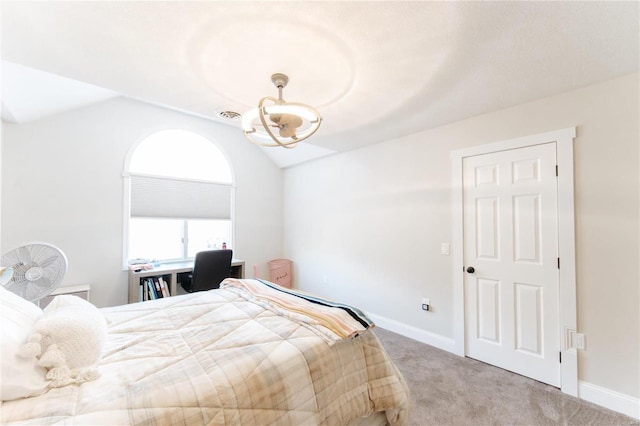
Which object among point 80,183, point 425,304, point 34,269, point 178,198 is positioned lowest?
point 425,304

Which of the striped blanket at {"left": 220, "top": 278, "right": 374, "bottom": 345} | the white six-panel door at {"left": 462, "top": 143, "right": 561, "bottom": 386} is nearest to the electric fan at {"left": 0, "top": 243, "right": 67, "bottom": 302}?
the striped blanket at {"left": 220, "top": 278, "right": 374, "bottom": 345}

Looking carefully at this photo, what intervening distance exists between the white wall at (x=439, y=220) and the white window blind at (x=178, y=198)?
1238 millimetres

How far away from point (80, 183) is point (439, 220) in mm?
4186

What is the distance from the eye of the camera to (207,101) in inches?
84.7

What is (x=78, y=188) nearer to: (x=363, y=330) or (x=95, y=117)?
(x=95, y=117)

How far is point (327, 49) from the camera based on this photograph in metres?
1.56

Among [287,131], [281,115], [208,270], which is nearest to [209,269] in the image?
[208,270]

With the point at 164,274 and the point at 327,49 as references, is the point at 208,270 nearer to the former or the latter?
the point at 164,274

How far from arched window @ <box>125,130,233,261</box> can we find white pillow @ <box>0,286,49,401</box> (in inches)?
106

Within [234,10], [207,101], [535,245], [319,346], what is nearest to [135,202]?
[207,101]

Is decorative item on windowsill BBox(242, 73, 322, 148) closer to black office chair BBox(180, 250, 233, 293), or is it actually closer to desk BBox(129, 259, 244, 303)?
black office chair BBox(180, 250, 233, 293)

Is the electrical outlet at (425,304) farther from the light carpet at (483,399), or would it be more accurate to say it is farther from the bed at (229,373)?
the bed at (229,373)

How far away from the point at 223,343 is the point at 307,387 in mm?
465

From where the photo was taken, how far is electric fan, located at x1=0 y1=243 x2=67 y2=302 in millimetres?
1853
